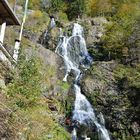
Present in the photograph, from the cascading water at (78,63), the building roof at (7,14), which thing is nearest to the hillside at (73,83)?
the cascading water at (78,63)

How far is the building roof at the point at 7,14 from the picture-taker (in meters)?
19.7

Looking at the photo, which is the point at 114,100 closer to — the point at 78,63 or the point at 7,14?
the point at 78,63

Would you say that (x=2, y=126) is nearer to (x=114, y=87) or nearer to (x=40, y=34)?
(x=114, y=87)

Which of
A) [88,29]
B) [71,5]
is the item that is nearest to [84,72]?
[88,29]

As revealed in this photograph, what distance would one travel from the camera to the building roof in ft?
64.5

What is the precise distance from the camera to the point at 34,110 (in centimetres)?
1944

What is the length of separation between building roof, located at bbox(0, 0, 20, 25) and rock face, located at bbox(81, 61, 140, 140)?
9.91m

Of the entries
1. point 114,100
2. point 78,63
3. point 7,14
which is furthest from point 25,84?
point 78,63

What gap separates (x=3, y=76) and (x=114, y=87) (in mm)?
14163

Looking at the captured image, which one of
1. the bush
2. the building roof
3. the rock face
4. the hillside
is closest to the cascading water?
the hillside

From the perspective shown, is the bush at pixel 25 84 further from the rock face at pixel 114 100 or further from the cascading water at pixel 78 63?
the rock face at pixel 114 100

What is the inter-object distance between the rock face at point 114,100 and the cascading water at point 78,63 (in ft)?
2.39

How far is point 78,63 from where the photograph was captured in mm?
37094

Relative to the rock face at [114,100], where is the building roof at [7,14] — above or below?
above
